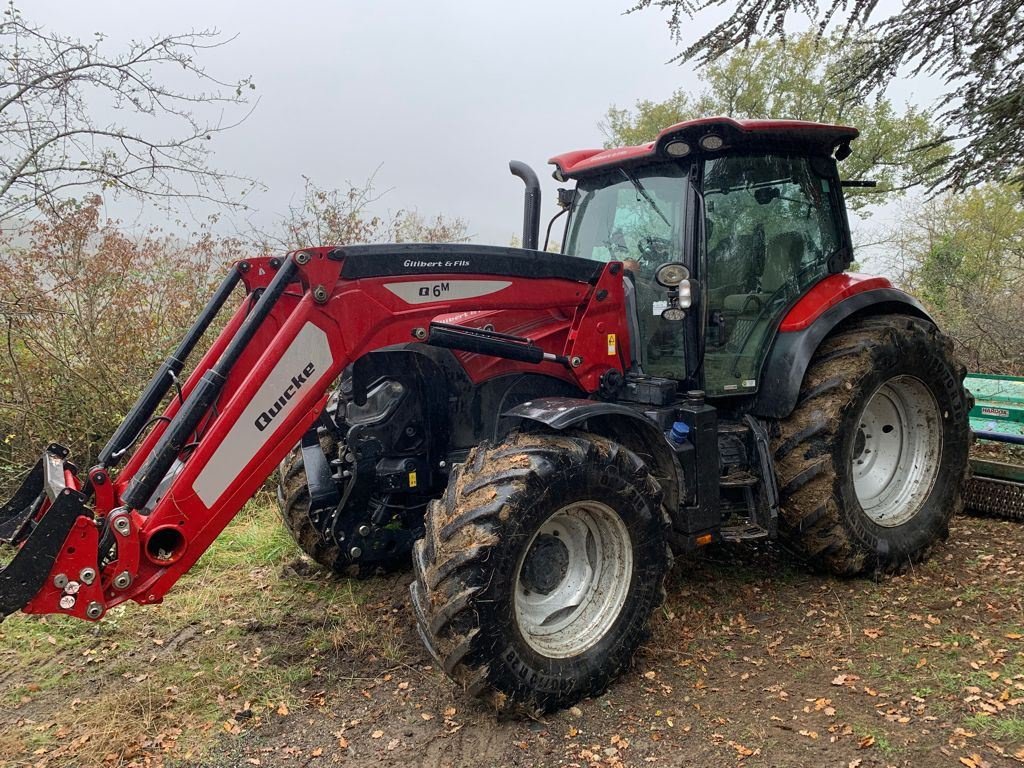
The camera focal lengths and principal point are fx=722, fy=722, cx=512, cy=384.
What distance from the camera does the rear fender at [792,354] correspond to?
397 centimetres

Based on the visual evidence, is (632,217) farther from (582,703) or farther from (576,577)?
(582,703)

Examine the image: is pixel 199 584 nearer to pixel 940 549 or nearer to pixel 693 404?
pixel 693 404

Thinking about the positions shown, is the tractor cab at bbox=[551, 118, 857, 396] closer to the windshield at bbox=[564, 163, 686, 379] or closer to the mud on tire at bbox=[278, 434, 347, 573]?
the windshield at bbox=[564, 163, 686, 379]

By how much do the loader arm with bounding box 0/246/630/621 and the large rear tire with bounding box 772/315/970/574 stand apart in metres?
1.40

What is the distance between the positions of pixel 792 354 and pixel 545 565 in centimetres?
187

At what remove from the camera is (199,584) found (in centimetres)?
448

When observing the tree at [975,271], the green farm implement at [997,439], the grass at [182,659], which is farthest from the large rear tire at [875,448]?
the tree at [975,271]

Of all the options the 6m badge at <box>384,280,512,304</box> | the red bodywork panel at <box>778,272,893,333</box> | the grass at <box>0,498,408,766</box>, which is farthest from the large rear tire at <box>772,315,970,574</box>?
the grass at <box>0,498,408,766</box>

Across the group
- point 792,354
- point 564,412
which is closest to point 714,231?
point 792,354

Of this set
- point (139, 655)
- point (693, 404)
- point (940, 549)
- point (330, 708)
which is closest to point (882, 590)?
point (940, 549)

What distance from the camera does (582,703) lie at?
3.05 m

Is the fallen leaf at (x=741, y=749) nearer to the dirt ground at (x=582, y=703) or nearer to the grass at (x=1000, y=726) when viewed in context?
the dirt ground at (x=582, y=703)

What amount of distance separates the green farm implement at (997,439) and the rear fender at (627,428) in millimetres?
2922

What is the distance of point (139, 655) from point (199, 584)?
888mm
